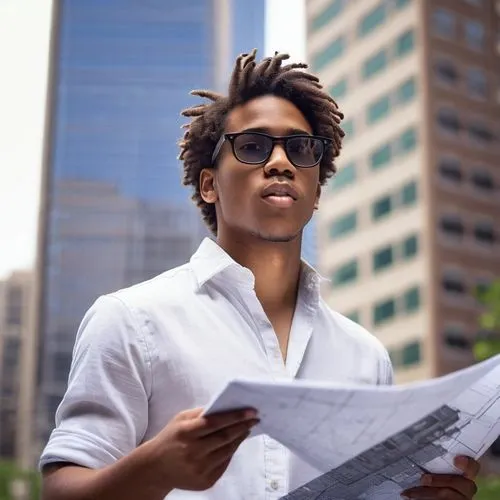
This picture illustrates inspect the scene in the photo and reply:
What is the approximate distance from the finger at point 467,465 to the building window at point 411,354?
830 inches

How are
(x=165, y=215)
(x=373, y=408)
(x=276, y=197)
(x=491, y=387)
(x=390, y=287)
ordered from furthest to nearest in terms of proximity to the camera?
(x=165, y=215) < (x=390, y=287) < (x=276, y=197) < (x=491, y=387) < (x=373, y=408)

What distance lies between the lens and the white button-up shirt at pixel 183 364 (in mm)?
951

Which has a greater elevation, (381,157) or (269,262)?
(381,157)

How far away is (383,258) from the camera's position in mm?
23203

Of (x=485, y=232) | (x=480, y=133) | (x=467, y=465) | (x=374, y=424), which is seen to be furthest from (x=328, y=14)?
(x=374, y=424)

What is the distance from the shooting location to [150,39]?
4603 centimetres

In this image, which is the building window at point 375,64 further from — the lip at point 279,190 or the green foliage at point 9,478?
the lip at point 279,190

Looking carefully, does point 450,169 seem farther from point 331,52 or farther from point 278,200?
point 278,200

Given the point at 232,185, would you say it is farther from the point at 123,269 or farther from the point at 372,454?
the point at 123,269

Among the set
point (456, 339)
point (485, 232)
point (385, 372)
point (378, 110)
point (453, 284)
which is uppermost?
point (378, 110)

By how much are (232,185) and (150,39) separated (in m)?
46.0

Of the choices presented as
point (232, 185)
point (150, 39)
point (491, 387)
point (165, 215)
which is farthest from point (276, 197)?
point (150, 39)

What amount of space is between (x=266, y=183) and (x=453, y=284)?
22.0 m

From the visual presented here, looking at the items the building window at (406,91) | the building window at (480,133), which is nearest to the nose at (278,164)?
the building window at (406,91)
